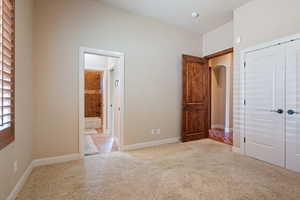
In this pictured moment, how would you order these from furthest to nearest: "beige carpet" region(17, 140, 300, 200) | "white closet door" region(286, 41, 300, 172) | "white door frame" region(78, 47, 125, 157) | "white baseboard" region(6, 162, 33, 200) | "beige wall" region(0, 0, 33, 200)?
"white door frame" region(78, 47, 125, 157)
"white closet door" region(286, 41, 300, 172)
"beige carpet" region(17, 140, 300, 200)
"white baseboard" region(6, 162, 33, 200)
"beige wall" region(0, 0, 33, 200)

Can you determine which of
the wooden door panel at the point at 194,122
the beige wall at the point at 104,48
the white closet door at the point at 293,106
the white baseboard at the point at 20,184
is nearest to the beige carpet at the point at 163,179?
the white baseboard at the point at 20,184

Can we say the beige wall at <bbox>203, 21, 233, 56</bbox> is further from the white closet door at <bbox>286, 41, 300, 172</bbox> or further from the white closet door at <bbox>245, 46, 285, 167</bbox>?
the white closet door at <bbox>286, 41, 300, 172</bbox>

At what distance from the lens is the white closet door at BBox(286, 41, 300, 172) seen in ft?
7.77

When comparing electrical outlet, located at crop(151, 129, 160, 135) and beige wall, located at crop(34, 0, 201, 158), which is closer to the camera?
beige wall, located at crop(34, 0, 201, 158)

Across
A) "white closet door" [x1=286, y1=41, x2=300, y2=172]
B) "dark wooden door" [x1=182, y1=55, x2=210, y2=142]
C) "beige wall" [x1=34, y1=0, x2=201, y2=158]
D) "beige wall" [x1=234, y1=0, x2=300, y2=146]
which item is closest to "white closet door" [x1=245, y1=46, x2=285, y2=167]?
"white closet door" [x1=286, y1=41, x2=300, y2=172]

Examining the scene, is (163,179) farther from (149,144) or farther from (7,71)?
(7,71)

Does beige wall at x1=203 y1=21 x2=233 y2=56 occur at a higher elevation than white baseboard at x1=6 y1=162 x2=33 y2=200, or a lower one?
higher

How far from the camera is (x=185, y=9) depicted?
3.28 metres

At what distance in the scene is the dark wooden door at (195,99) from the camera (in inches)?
158

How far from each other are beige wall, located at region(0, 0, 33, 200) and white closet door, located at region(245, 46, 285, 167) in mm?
3650

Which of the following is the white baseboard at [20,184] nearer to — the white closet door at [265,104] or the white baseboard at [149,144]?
the white baseboard at [149,144]

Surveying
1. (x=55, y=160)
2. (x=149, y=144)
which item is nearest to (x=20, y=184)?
(x=55, y=160)

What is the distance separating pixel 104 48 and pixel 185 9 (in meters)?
1.87

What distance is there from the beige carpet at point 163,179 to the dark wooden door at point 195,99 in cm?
113
